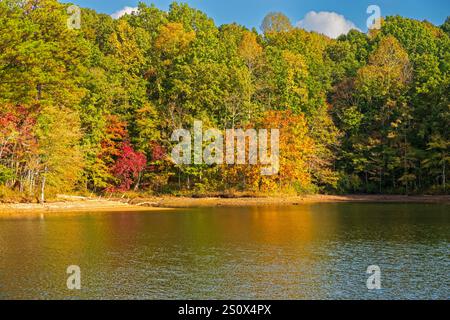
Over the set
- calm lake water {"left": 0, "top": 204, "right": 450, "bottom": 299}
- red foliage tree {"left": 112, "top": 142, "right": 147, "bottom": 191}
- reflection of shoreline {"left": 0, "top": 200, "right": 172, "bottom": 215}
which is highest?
red foliage tree {"left": 112, "top": 142, "right": 147, "bottom": 191}

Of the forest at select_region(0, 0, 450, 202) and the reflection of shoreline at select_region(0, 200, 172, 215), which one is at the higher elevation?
the forest at select_region(0, 0, 450, 202)

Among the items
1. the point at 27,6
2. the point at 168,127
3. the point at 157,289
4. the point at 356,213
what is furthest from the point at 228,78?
the point at 157,289

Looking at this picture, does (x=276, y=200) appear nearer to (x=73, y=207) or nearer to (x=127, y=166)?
(x=127, y=166)

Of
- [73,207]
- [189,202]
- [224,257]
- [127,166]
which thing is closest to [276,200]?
[189,202]

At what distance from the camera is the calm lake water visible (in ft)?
54.7

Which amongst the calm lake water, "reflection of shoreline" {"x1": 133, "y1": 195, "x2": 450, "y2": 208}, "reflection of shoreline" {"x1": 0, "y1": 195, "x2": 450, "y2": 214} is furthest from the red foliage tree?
the calm lake water

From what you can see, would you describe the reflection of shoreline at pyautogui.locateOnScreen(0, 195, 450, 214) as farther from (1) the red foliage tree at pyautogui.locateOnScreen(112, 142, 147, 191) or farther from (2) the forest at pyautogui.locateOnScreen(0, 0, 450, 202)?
(1) the red foliage tree at pyautogui.locateOnScreen(112, 142, 147, 191)

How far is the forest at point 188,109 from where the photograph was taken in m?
43.8

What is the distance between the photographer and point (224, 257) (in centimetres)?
2169

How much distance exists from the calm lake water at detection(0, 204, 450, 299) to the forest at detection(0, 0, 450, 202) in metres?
13.1

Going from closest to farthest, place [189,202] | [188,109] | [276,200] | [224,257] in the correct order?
[224,257] → [189,202] → [276,200] → [188,109]

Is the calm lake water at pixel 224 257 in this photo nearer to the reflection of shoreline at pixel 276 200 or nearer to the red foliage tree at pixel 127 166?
the reflection of shoreline at pixel 276 200

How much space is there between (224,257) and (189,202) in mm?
28953

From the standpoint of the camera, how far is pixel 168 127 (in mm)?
59531
